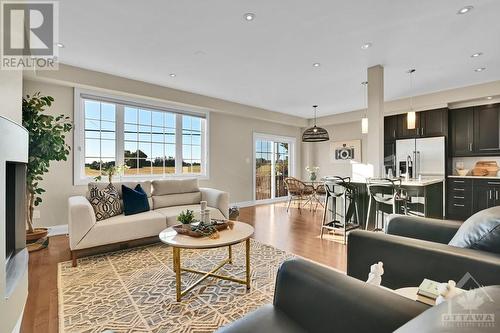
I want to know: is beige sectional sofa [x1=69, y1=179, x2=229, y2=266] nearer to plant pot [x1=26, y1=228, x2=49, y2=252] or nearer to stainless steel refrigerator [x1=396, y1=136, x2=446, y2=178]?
plant pot [x1=26, y1=228, x2=49, y2=252]

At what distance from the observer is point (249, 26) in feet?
9.06

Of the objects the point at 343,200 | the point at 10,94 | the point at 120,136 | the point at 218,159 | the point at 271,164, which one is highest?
the point at 120,136

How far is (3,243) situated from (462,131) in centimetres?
709

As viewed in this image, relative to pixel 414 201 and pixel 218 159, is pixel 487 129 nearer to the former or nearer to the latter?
pixel 414 201

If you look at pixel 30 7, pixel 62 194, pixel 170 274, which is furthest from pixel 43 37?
pixel 170 274

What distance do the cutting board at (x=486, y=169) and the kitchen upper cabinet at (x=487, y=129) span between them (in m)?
0.30

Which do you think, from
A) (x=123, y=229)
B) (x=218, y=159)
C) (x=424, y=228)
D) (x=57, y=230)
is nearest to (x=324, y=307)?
(x=424, y=228)

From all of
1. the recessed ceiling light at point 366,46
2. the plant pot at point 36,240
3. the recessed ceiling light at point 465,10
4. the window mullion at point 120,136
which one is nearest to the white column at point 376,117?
the recessed ceiling light at point 366,46

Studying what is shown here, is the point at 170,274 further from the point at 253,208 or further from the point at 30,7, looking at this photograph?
the point at 253,208

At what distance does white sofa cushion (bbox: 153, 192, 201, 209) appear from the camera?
3942mm

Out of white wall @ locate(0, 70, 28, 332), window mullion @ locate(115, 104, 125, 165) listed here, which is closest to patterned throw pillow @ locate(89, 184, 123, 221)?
window mullion @ locate(115, 104, 125, 165)

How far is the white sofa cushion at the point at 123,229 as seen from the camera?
2.87 meters

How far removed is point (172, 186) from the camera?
4207mm

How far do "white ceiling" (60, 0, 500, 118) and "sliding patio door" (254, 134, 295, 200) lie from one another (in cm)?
259
